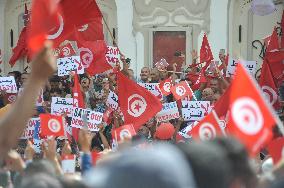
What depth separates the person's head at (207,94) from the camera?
10.1 metres

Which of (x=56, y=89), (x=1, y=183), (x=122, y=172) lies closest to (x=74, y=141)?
(x=56, y=89)

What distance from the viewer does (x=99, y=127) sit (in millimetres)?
9172

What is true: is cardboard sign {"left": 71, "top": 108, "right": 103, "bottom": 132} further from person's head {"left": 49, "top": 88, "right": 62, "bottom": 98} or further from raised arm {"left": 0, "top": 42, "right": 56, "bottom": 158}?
raised arm {"left": 0, "top": 42, "right": 56, "bottom": 158}

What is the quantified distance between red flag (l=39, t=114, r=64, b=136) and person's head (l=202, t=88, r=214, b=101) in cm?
284

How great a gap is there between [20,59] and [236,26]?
5.32 meters

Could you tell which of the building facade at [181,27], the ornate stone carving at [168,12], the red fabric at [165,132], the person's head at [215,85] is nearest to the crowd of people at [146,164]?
the red fabric at [165,132]

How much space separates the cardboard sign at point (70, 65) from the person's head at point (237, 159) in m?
9.01

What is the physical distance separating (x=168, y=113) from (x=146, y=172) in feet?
25.2

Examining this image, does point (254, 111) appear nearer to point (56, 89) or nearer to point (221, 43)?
point (56, 89)

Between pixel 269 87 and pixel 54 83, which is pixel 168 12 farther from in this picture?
pixel 269 87

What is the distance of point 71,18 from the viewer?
33.2ft

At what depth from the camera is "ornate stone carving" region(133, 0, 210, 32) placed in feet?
61.6

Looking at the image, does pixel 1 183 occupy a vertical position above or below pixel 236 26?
below

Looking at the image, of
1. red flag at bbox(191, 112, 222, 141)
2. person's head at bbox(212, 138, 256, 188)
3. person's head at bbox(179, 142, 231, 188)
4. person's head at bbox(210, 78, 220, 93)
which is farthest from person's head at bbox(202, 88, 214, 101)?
person's head at bbox(179, 142, 231, 188)
